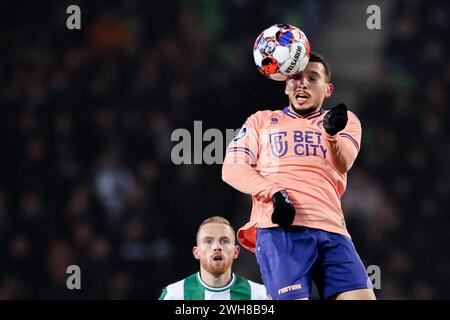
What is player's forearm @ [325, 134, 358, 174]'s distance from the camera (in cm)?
382

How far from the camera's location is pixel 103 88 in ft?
24.7

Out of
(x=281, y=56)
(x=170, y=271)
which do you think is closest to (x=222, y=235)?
(x=281, y=56)

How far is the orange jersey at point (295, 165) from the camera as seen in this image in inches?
150

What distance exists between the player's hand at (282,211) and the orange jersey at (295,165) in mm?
73

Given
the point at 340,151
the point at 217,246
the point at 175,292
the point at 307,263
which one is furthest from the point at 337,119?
Result: the point at 175,292

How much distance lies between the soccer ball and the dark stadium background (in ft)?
5.64

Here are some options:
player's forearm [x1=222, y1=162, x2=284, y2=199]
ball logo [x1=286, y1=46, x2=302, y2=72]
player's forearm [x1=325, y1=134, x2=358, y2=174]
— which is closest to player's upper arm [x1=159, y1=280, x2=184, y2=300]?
player's forearm [x1=222, y1=162, x2=284, y2=199]

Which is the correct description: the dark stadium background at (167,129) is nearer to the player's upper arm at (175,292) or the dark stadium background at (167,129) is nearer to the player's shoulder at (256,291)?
the player's shoulder at (256,291)

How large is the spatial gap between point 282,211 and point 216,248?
1.07 m

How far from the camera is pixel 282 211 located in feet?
12.0

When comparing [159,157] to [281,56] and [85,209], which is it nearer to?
[85,209]

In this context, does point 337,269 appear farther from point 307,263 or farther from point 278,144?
point 278,144

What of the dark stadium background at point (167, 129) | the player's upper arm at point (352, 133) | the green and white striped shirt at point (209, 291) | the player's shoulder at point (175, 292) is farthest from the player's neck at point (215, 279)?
the dark stadium background at point (167, 129)
